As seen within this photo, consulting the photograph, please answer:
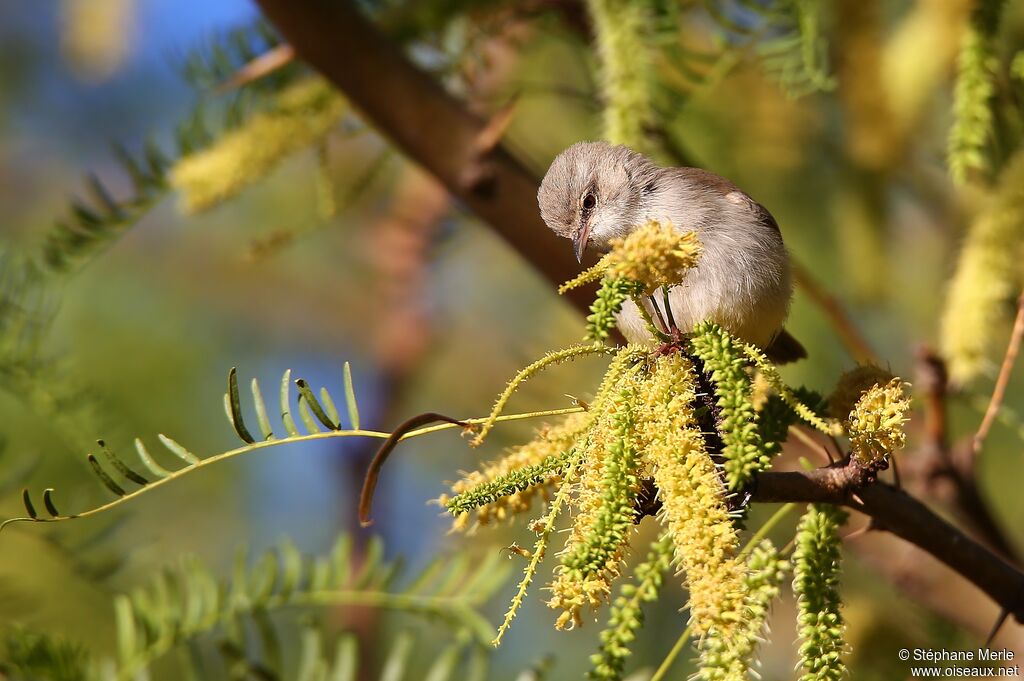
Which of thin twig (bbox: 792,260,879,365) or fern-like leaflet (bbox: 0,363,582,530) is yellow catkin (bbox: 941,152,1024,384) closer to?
thin twig (bbox: 792,260,879,365)

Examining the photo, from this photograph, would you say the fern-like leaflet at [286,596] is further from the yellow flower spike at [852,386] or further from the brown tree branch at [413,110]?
the brown tree branch at [413,110]

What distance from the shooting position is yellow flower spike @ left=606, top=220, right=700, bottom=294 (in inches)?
35.4

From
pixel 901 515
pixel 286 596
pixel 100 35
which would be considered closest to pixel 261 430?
pixel 286 596

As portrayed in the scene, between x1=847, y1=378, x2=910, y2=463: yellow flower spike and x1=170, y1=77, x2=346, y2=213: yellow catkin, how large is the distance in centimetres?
135

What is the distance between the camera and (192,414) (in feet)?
10.9

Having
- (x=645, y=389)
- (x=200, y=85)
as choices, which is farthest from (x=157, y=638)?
(x=200, y=85)

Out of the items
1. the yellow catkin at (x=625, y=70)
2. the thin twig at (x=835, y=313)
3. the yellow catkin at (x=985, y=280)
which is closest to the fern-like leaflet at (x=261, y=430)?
the yellow catkin at (x=625, y=70)

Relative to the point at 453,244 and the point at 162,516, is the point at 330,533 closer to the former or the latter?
the point at 162,516

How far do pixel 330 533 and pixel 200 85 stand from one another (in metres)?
1.85

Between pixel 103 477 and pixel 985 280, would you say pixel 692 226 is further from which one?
pixel 103 477

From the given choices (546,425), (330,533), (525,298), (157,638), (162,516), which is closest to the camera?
(546,425)

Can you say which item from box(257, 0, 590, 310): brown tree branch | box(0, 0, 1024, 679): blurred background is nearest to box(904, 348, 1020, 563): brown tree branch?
box(0, 0, 1024, 679): blurred background

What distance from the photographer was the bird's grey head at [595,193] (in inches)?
77.2

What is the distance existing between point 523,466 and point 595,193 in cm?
110
